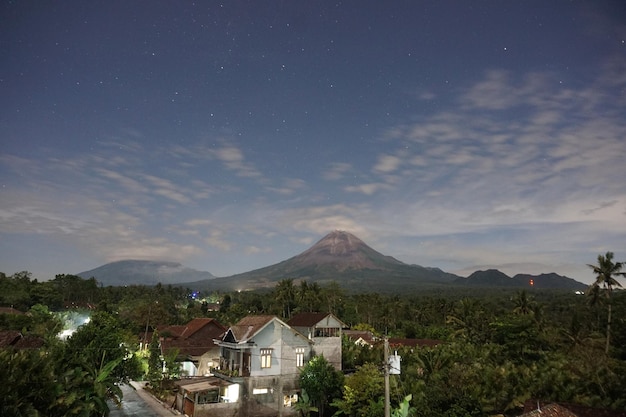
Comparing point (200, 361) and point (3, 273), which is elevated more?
point (3, 273)

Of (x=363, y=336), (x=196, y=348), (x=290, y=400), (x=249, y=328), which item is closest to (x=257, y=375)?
(x=290, y=400)

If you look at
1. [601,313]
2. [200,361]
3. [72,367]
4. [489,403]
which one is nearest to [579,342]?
[601,313]

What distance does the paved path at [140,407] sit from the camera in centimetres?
3291

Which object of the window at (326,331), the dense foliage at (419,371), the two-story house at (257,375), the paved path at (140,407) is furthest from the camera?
the window at (326,331)

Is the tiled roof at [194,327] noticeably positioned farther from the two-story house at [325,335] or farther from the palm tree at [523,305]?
the palm tree at [523,305]

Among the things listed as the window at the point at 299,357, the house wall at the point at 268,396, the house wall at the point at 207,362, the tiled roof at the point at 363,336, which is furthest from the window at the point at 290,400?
the tiled roof at the point at 363,336

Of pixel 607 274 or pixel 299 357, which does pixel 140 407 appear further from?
pixel 607 274

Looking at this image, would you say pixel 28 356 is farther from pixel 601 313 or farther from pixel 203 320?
pixel 601 313

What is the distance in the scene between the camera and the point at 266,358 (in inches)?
1431

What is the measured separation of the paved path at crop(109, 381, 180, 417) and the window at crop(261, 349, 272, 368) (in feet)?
24.4

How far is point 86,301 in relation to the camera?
472 ft

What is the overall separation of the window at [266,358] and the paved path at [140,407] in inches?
293

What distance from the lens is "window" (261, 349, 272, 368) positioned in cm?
3619

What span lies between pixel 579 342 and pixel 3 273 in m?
131
